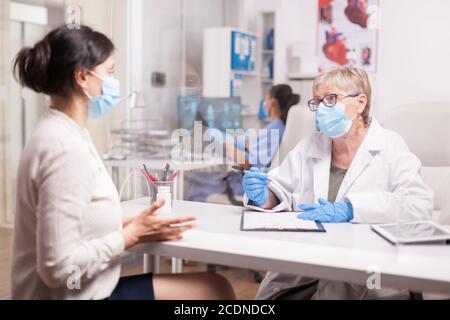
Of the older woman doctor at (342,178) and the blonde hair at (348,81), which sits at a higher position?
the blonde hair at (348,81)

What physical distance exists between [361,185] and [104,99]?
0.82 m

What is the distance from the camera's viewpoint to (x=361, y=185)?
1.64 m

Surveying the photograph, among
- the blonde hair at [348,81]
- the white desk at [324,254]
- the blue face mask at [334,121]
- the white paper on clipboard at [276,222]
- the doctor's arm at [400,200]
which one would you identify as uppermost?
the blonde hair at [348,81]

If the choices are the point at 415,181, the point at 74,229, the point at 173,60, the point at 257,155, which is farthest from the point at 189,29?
the point at 74,229

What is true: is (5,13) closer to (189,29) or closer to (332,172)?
(332,172)

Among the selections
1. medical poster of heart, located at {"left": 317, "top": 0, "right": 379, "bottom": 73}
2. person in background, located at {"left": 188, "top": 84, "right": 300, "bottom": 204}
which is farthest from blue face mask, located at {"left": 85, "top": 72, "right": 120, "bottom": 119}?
medical poster of heart, located at {"left": 317, "top": 0, "right": 379, "bottom": 73}

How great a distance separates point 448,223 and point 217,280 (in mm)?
793

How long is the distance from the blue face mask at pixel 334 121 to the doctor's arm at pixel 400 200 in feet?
0.67

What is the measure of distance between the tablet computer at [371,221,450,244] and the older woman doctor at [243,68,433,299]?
0.38 feet

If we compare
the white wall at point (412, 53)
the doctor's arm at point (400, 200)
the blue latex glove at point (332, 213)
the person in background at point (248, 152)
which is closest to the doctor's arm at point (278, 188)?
the blue latex glove at point (332, 213)

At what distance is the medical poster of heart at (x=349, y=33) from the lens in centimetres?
480

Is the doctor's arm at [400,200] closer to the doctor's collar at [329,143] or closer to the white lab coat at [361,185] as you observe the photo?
the white lab coat at [361,185]

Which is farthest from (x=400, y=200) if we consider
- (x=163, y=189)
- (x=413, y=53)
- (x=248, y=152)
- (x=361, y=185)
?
(x=413, y=53)

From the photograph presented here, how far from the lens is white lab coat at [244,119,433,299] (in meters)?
1.48
